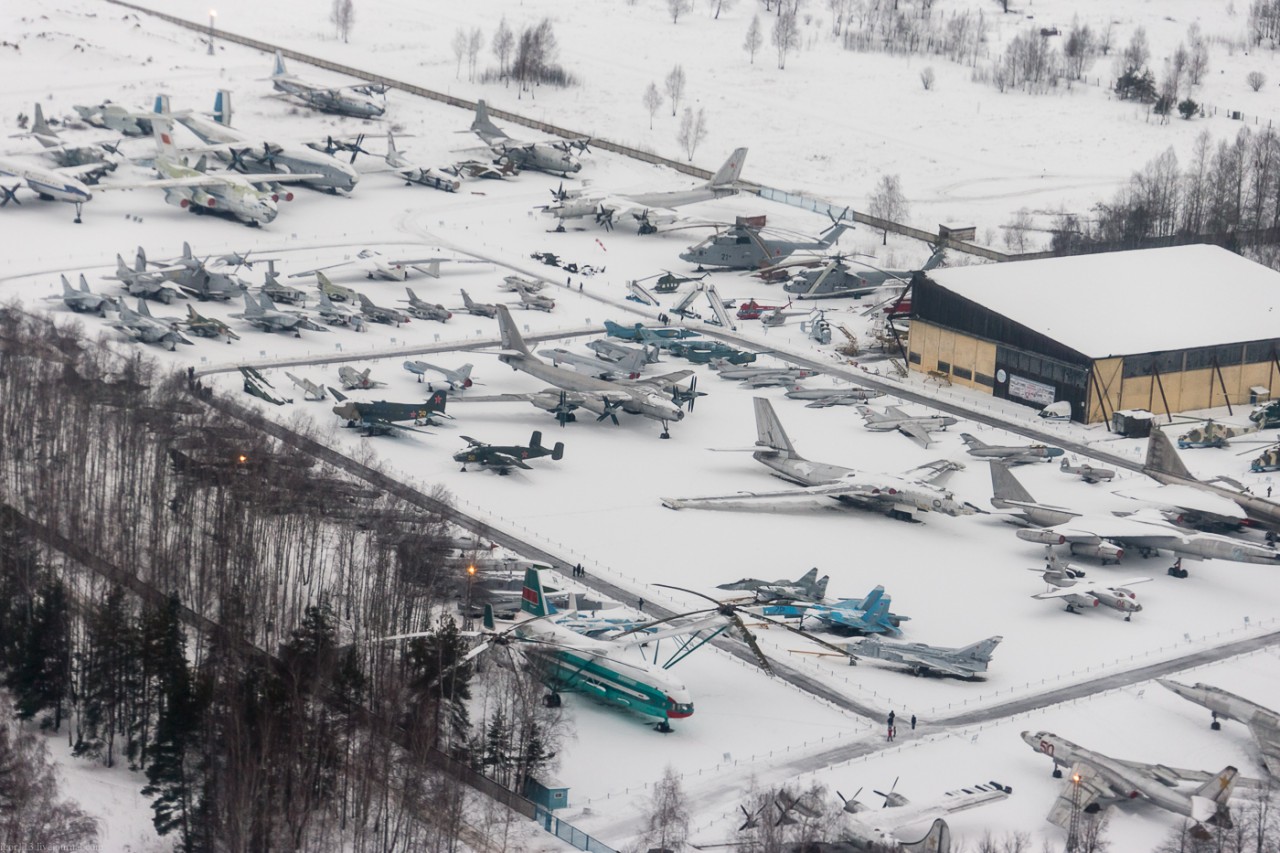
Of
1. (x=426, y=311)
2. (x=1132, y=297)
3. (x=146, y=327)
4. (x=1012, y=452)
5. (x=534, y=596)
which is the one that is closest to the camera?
(x=534, y=596)

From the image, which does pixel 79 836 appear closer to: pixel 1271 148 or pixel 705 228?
pixel 705 228

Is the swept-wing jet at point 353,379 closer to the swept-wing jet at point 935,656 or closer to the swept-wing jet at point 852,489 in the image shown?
the swept-wing jet at point 852,489

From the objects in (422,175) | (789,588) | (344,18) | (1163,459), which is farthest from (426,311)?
(344,18)

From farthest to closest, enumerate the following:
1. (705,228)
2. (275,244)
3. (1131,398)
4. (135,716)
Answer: (705,228) < (275,244) < (1131,398) < (135,716)

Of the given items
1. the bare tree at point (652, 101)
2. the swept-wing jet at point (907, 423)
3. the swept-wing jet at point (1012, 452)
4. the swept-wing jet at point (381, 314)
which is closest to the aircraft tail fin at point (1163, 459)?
the swept-wing jet at point (1012, 452)

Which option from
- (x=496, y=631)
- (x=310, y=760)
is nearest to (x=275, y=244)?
(x=496, y=631)

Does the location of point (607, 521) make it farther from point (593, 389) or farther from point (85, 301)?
point (85, 301)

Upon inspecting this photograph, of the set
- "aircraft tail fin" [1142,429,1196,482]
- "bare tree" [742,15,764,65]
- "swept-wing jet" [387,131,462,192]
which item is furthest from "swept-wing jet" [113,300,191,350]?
"bare tree" [742,15,764,65]
